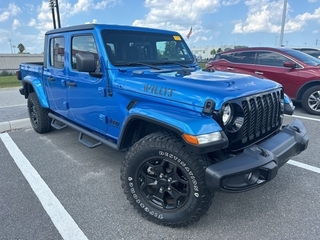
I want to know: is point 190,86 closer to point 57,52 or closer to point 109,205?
point 109,205

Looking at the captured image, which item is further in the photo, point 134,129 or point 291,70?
point 291,70

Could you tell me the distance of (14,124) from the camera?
224 inches

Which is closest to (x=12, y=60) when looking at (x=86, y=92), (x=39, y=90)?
(x=39, y=90)

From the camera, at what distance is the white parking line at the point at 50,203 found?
2.38 m

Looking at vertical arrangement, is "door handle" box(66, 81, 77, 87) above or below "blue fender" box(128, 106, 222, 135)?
above

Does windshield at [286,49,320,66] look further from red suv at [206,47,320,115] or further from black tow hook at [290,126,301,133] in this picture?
black tow hook at [290,126,301,133]

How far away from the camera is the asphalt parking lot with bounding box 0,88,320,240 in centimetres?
238

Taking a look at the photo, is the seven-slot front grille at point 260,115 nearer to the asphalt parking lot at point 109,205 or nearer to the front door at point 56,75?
the asphalt parking lot at point 109,205

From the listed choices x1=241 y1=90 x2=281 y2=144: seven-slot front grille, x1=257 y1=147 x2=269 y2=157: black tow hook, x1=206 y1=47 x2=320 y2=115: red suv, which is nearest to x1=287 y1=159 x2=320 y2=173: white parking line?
x1=241 y1=90 x2=281 y2=144: seven-slot front grille

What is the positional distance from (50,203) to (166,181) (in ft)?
4.56

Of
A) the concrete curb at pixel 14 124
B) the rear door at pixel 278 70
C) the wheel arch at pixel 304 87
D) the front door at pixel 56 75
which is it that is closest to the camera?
the front door at pixel 56 75

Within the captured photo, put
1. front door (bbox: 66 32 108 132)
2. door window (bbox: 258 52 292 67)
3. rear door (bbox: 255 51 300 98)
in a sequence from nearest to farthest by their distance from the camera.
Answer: front door (bbox: 66 32 108 132) < rear door (bbox: 255 51 300 98) < door window (bbox: 258 52 292 67)

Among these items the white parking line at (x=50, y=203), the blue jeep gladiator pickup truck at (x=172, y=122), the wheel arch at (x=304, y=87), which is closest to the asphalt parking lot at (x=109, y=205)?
the white parking line at (x=50, y=203)

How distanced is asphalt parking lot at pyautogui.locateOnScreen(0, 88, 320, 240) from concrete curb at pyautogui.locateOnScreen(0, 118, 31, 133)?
1.75 m
